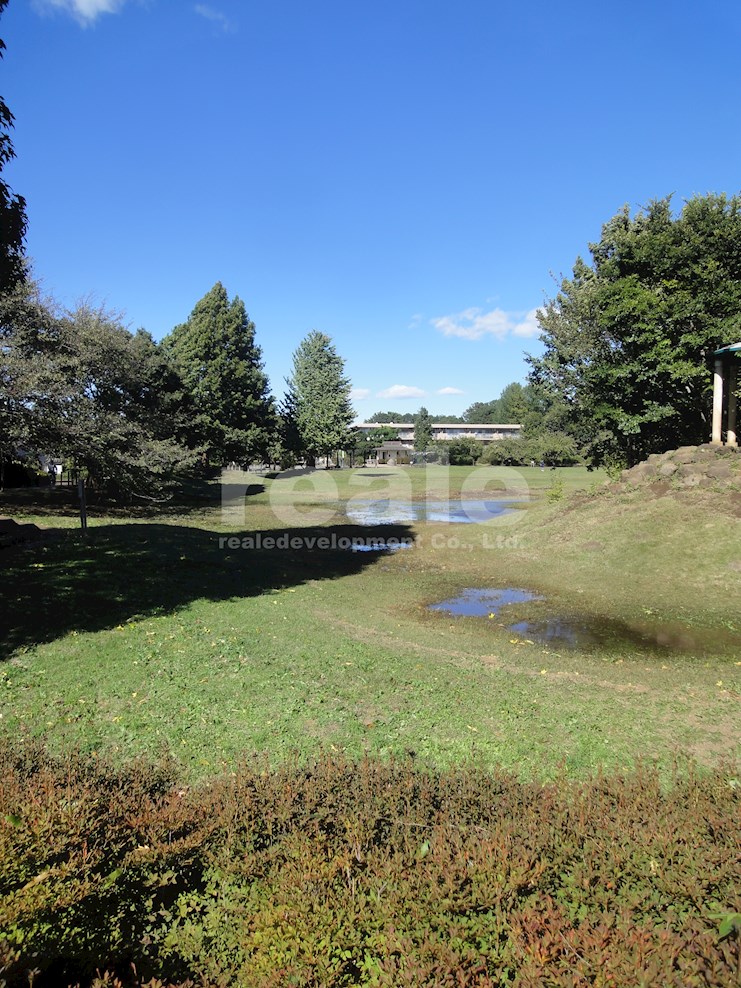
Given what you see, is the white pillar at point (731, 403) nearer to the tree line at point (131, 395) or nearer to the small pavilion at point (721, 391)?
the small pavilion at point (721, 391)

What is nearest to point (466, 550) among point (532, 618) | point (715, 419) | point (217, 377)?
point (532, 618)

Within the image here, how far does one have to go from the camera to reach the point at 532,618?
34.1 ft

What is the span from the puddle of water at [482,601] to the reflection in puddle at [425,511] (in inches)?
422

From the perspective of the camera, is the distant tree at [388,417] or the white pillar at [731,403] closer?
the white pillar at [731,403]

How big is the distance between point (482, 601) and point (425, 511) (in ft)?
52.0

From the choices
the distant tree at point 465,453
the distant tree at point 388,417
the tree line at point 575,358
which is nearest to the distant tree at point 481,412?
the distant tree at point 388,417

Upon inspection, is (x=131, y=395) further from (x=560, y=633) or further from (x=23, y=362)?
(x=560, y=633)

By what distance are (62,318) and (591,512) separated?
19086mm

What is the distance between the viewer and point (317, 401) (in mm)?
58438

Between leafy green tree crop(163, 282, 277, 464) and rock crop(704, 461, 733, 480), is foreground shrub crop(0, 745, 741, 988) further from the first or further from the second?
leafy green tree crop(163, 282, 277, 464)

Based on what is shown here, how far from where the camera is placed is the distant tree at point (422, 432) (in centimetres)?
9369

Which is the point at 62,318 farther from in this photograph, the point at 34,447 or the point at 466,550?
the point at 466,550

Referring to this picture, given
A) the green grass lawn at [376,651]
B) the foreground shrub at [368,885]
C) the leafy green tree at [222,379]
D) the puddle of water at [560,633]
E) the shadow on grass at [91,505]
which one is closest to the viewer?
the foreground shrub at [368,885]

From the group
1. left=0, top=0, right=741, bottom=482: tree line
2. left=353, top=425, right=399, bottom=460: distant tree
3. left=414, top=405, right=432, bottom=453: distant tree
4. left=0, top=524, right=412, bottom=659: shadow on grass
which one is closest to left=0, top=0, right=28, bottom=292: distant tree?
left=0, top=0, right=741, bottom=482: tree line
